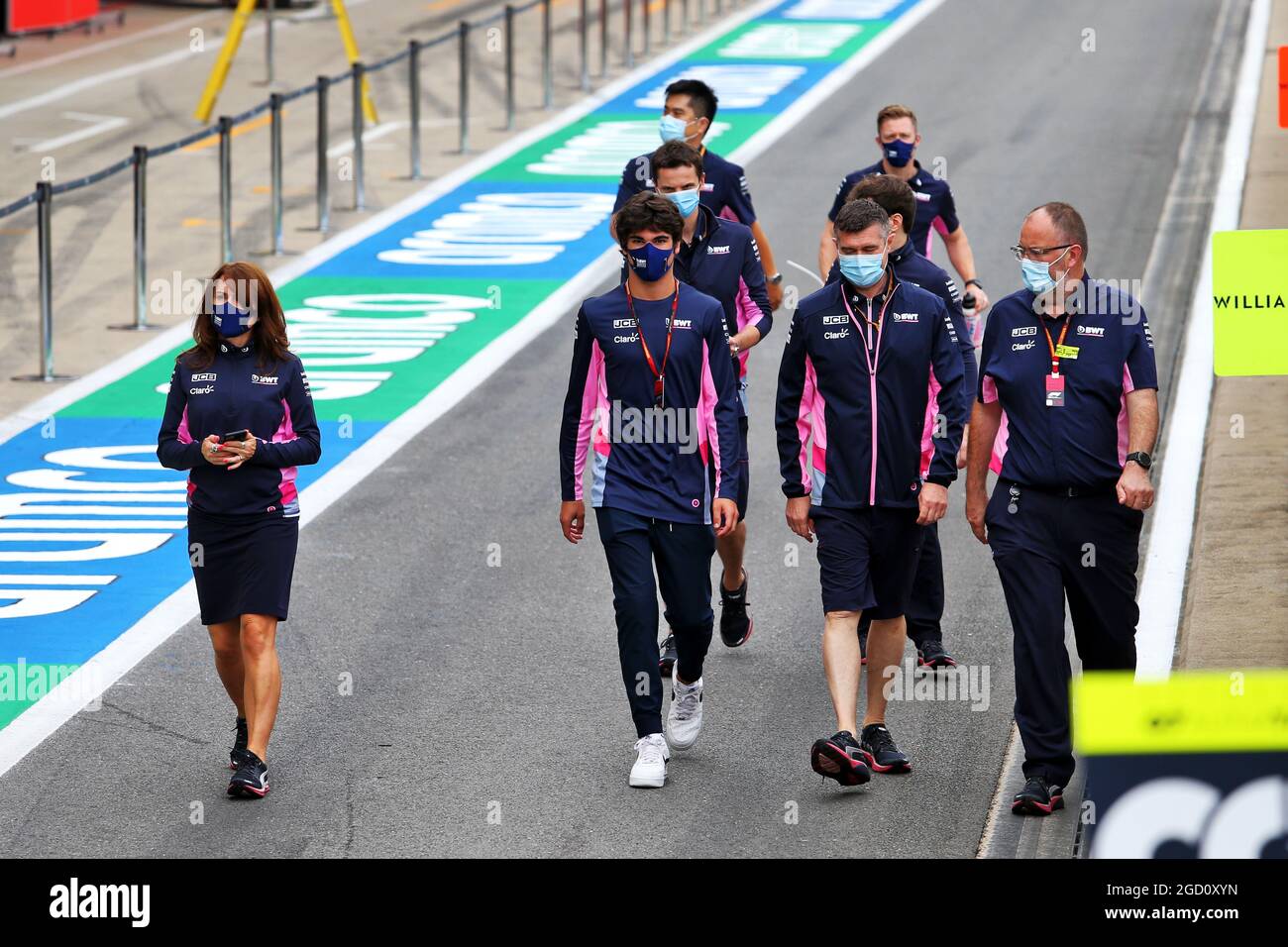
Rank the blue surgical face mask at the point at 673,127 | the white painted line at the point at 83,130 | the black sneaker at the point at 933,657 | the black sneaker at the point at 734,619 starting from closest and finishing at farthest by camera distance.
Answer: the black sneaker at the point at 933,657, the black sneaker at the point at 734,619, the blue surgical face mask at the point at 673,127, the white painted line at the point at 83,130

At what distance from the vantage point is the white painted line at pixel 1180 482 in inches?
378

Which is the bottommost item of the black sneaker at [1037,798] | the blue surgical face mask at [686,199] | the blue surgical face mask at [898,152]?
the black sneaker at [1037,798]

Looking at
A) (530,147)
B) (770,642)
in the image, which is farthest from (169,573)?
(530,147)

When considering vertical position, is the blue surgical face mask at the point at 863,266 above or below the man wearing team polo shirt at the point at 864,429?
above

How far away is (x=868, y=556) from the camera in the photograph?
27.1 feet

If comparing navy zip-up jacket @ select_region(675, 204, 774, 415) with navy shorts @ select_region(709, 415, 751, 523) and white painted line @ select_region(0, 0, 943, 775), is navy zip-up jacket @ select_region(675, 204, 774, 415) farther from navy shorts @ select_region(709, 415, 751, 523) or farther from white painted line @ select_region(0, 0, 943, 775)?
white painted line @ select_region(0, 0, 943, 775)

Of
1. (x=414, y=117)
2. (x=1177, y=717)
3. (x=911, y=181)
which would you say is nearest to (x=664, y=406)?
(x=911, y=181)

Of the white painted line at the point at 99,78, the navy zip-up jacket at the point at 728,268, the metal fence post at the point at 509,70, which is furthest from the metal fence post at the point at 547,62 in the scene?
the navy zip-up jacket at the point at 728,268

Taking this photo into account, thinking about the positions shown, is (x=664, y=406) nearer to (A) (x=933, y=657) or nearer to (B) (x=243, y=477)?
(B) (x=243, y=477)

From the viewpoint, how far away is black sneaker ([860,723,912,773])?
8195 millimetres

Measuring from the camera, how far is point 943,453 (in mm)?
8102

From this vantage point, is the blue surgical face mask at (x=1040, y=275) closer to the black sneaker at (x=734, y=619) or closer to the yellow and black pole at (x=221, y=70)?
the black sneaker at (x=734, y=619)

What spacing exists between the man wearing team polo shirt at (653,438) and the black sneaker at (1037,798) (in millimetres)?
1310

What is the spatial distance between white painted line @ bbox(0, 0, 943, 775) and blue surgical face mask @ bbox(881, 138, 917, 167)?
359cm
